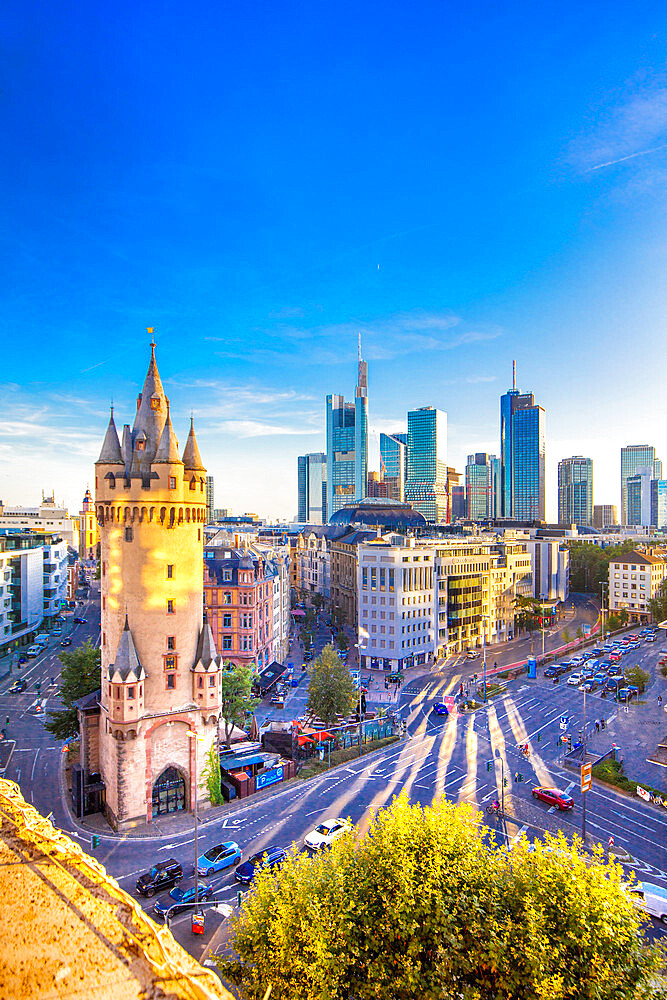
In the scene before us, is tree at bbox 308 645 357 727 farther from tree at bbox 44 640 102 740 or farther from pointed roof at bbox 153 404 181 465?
pointed roof at bbox 153 404 181 465

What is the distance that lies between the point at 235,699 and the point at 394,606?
1428 inches

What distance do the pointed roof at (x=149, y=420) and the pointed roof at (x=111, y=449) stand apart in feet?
3.58

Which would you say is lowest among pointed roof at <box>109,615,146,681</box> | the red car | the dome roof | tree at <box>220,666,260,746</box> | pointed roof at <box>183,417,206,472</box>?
the red car

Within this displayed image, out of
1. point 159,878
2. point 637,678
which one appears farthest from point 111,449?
point 637,678

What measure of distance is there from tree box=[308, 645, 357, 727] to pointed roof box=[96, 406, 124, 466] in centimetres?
2645

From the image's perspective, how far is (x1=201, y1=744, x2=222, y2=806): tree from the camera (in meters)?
40.3

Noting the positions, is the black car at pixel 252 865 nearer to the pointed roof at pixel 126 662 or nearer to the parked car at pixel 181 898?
the parked car at pixel 181 898

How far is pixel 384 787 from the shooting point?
4209 cm

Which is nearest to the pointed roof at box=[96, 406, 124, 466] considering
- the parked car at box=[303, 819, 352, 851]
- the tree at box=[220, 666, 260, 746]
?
the tree at box=[220, 666, 260, 746]

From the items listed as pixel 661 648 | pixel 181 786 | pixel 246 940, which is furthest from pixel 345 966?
pixel 661 648

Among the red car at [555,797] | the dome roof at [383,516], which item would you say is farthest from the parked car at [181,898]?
the dome roof at [383,516]

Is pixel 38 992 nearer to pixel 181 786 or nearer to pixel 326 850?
pixel 326 850

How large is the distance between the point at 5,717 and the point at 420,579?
56185 millimetres

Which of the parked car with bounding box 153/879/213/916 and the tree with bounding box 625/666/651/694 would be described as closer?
the parked car with bounding box 153/879/213/916
